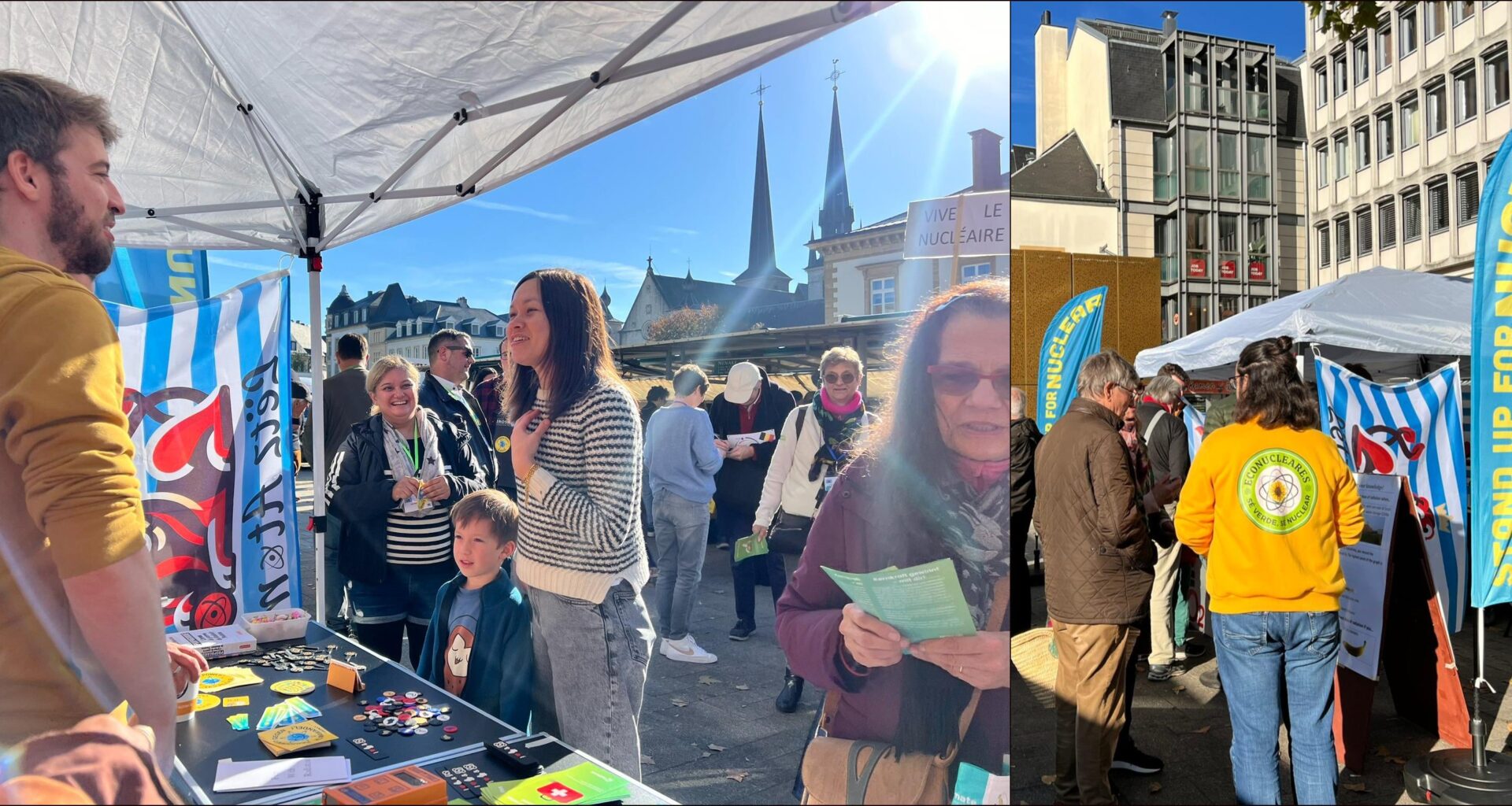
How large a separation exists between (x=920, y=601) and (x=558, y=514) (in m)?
1.36

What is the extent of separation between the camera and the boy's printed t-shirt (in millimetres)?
3252

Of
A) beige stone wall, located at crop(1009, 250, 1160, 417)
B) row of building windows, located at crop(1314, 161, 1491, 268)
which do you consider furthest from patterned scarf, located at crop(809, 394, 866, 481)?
row of building windows, located at crop(1314, 161, 1491, 268)

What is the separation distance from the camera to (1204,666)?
532 centimetres

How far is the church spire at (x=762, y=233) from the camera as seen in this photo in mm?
2295

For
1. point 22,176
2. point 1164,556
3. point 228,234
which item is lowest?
point 1164,556

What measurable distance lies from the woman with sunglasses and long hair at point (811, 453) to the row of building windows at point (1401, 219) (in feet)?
67.7

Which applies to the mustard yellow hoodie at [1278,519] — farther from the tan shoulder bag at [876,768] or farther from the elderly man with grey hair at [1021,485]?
the tan shoulder bag at [876,768]

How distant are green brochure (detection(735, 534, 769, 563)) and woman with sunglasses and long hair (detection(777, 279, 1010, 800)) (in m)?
0.27

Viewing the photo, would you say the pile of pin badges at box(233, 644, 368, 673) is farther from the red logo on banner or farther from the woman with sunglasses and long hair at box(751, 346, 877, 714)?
the woman with sunglasses and long hair at box(751, 346, 877, 714)

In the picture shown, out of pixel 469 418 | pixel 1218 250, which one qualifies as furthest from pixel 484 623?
pixel 1218 250

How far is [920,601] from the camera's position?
1.92 metres

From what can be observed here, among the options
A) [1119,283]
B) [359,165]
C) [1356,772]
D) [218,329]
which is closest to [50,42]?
[359,165]

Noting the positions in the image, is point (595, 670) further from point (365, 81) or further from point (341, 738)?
point (365, 81)

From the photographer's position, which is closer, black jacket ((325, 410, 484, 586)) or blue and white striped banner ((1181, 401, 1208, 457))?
black jacket ((325, 410, 484, 586))
